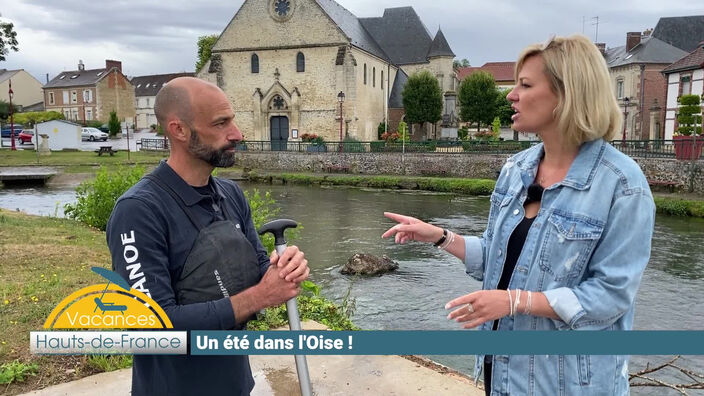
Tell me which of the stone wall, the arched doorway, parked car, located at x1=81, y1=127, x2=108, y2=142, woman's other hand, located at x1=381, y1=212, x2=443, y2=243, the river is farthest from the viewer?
parked car, located at x1=81, y1=127, x2=108, y2=142

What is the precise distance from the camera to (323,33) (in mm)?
41344

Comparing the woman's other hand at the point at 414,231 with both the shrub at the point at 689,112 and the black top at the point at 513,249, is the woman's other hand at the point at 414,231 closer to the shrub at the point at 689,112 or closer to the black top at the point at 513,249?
the black top at the point at 513,249

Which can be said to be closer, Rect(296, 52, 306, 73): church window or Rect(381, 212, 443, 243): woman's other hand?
Rect(381, 212, 443, 243): woman's other hand

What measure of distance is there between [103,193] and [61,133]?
120 ft

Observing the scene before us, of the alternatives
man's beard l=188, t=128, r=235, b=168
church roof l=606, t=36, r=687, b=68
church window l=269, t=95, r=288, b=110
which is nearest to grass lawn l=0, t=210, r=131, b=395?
man's beard l=188, t=128, r=235, b=168

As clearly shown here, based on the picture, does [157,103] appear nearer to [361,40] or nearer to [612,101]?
[612,101]

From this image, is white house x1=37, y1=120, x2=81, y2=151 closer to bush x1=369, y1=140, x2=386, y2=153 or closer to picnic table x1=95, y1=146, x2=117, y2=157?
→ picnic table x1=95, y1=146, x2=117, y2=157

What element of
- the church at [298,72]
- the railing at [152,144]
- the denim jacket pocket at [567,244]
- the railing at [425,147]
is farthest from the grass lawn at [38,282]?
the church at [298,72]

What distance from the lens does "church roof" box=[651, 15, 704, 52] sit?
45.4 meters

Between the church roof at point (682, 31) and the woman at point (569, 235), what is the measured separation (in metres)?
52.9

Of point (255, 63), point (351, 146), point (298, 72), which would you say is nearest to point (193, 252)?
point (351, 146)

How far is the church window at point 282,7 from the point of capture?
42.0 meters

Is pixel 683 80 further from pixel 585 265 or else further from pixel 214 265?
pixel 214 265

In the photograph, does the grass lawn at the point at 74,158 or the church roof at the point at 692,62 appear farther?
the grass lawn at the point at 74,158
